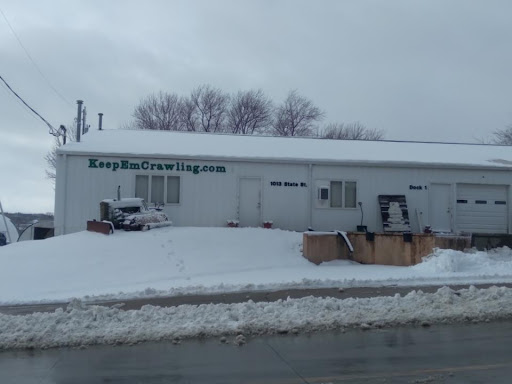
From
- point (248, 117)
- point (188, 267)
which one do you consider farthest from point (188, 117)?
point (188, 267)

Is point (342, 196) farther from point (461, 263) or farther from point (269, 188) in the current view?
point (461, 263)

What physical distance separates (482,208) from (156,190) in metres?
12.7

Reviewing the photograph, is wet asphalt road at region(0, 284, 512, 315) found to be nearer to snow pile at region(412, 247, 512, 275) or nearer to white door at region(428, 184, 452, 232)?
snow pile at region(412, 247, 512, 275)

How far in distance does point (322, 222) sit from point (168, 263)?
7.72 metres

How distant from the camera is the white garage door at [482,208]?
877 inches

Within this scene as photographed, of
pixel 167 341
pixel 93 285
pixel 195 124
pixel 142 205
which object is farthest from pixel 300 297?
pixel 195 124

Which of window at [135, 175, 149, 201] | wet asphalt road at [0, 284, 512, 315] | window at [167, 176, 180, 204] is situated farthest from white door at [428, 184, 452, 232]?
window at [135, 175, 149, 201]

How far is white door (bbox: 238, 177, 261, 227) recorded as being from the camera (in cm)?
2128

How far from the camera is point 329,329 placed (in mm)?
9141

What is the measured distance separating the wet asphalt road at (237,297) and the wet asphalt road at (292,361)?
284cm

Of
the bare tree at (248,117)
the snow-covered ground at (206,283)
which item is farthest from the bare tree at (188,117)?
the snow-covered ground at (206,283)

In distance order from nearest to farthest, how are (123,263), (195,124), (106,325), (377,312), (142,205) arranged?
(106,325) → (377,312) → (123,263) → (142,205) → (195,124)

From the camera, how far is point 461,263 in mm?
15648

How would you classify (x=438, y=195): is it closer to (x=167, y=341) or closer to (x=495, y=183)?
(x=495, y=183)
